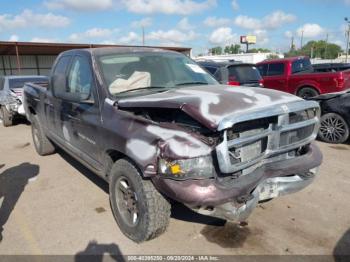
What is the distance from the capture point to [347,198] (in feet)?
14.4

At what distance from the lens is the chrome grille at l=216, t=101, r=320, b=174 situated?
274cm

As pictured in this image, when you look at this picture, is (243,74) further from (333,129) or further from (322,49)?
(322,49)

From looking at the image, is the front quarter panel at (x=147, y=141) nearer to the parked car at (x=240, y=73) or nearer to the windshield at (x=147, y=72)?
the windshield at (x=147, y=72)

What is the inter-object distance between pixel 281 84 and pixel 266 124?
10.2m

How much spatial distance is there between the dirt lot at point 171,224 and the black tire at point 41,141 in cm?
109

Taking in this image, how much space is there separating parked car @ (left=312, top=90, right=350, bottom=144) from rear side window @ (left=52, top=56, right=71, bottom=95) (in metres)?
5.17

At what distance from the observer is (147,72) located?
13.5ft

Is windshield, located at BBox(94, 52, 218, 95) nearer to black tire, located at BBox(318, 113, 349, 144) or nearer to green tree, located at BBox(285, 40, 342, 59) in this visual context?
black tire, located at BBox(318, 113, 349, 144)

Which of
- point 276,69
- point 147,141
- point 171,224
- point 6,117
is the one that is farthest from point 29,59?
point 147,141

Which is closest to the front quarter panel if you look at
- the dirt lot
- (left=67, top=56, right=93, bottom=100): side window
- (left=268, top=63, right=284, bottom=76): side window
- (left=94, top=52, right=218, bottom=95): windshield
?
(left=94, top=52, right=218, bottom=95): windshield

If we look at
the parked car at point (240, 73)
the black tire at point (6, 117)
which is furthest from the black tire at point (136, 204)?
the black tire at point (6, 117)

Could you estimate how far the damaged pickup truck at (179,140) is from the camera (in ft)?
9.16

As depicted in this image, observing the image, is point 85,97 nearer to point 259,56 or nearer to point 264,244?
point 264,244

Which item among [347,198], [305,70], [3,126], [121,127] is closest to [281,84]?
[305,70]
